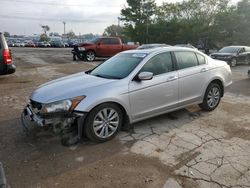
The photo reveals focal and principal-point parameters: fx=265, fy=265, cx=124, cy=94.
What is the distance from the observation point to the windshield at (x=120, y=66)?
15.9ft

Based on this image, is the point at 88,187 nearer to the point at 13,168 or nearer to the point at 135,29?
the point at 13,168

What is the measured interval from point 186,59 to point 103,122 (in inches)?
93.8

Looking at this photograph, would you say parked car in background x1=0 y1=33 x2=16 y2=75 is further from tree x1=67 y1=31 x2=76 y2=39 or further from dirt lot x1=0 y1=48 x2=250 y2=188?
tree x1=67 y1=31 x2=76 y2=39

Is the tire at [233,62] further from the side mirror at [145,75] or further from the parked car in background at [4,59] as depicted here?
the side mirror at [145,75]

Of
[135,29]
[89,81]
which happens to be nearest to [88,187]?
[89,81]

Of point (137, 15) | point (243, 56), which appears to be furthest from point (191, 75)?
point (137, 15)

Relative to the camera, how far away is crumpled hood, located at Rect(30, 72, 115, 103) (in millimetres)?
4223

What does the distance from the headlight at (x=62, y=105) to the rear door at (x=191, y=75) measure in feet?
7.28

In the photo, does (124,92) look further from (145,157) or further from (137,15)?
(137,15)

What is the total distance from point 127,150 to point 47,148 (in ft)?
4.13

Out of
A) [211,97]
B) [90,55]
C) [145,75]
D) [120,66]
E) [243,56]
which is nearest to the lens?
[145,75]

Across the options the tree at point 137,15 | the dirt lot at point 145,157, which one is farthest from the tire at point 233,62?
the tree at point 137,15

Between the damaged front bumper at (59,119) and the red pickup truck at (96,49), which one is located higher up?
the red pickup truck at (96,49)

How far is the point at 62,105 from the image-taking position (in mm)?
4133
